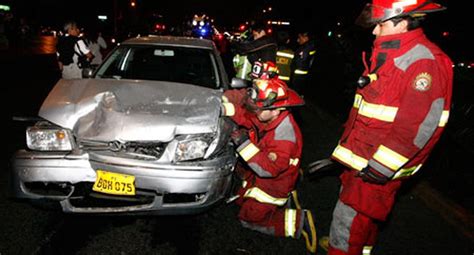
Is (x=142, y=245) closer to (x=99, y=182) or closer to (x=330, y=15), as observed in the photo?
(x=99, y=182)

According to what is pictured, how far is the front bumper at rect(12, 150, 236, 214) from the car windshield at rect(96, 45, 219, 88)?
1.57 metres

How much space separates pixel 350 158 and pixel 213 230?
55.0 inches

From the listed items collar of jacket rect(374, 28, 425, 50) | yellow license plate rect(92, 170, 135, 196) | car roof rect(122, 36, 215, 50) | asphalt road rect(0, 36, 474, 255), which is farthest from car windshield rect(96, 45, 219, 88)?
collar of jacket rect(374, 28, 425, 50)

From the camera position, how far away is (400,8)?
7.11ft

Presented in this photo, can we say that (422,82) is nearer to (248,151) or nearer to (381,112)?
(381,112)

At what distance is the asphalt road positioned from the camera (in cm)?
277

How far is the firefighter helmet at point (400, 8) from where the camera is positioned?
2143 millimetres

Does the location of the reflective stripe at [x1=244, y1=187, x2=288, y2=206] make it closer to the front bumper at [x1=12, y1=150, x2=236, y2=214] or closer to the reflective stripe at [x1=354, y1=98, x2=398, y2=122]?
the front bumper at [x1=12, y1=150, x2=236, y2=214]

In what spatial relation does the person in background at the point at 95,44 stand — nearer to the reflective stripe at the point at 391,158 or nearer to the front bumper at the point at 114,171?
the front bumper at the point at 114,171

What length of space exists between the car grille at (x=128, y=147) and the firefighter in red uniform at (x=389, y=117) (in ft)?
4.36

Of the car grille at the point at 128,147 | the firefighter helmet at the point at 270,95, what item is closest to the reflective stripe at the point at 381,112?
the firefighter helmet at the point at 270,95

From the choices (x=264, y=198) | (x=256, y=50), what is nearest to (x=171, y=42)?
(x=256, y=50)

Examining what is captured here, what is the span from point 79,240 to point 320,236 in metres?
2.01

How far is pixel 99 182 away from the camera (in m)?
2.60
